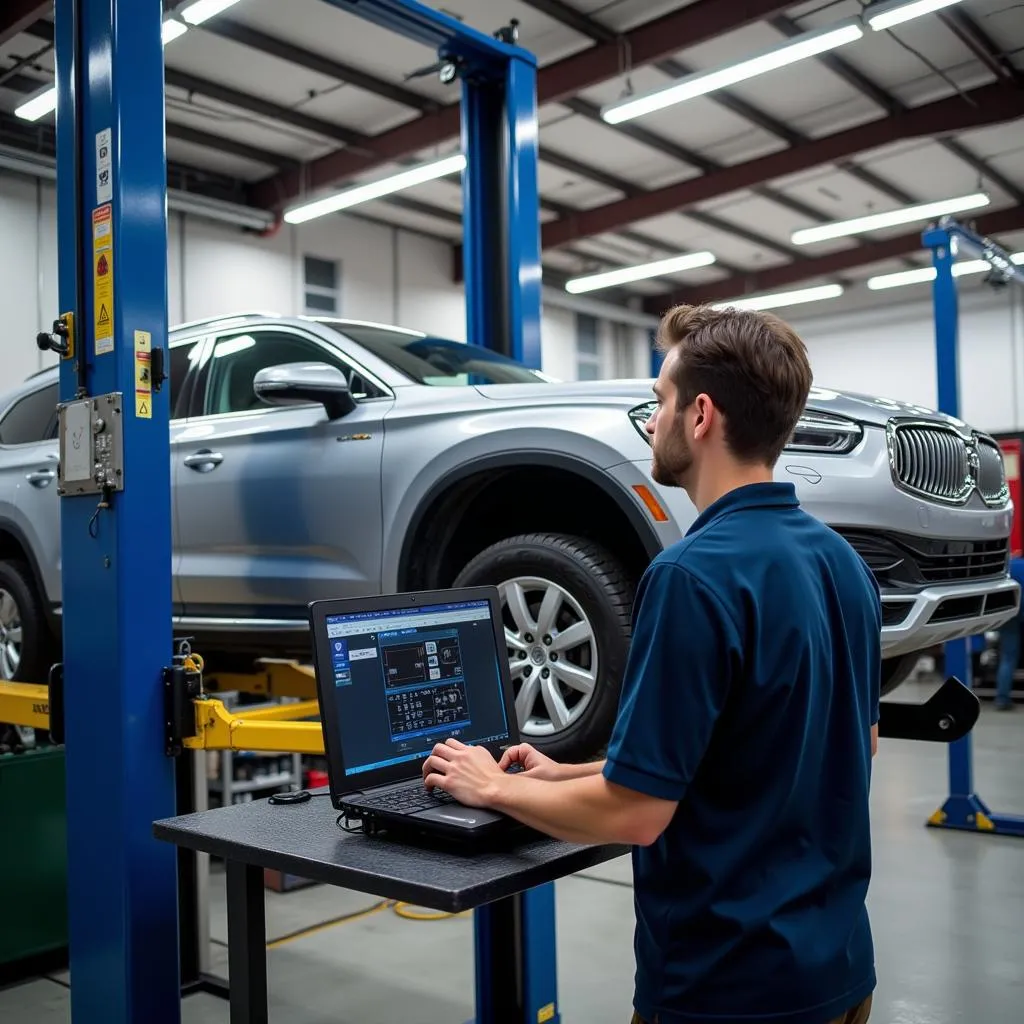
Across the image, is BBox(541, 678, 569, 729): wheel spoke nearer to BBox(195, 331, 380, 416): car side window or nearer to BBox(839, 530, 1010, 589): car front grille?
BBox(839, 530, 1010, 589): car front grille

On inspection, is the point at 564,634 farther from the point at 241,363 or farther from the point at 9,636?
the point at 9,636

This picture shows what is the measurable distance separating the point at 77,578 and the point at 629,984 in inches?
107

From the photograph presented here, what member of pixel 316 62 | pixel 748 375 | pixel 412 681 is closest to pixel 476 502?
pixel 412 681

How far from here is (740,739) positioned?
1376 mm

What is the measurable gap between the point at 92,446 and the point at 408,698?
101 cm

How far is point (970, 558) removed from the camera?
3.09 m

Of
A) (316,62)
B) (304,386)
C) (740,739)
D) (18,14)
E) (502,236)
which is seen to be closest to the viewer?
(740,739)

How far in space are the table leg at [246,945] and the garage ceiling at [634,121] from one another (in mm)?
6011

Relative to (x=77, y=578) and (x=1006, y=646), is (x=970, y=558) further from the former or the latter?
(x=1006, y=646)

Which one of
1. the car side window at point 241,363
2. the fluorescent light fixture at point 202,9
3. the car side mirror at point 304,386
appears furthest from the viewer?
the fluorescent light fixture at point 202,9

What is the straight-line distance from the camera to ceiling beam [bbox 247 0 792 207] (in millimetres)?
8211

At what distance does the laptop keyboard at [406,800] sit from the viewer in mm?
1688

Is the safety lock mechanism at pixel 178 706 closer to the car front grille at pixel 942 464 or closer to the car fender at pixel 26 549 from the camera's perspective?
the car front grille at pixel 942 464

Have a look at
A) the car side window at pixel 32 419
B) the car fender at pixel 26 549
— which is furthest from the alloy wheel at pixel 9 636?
the car side window at pixel 32 419
